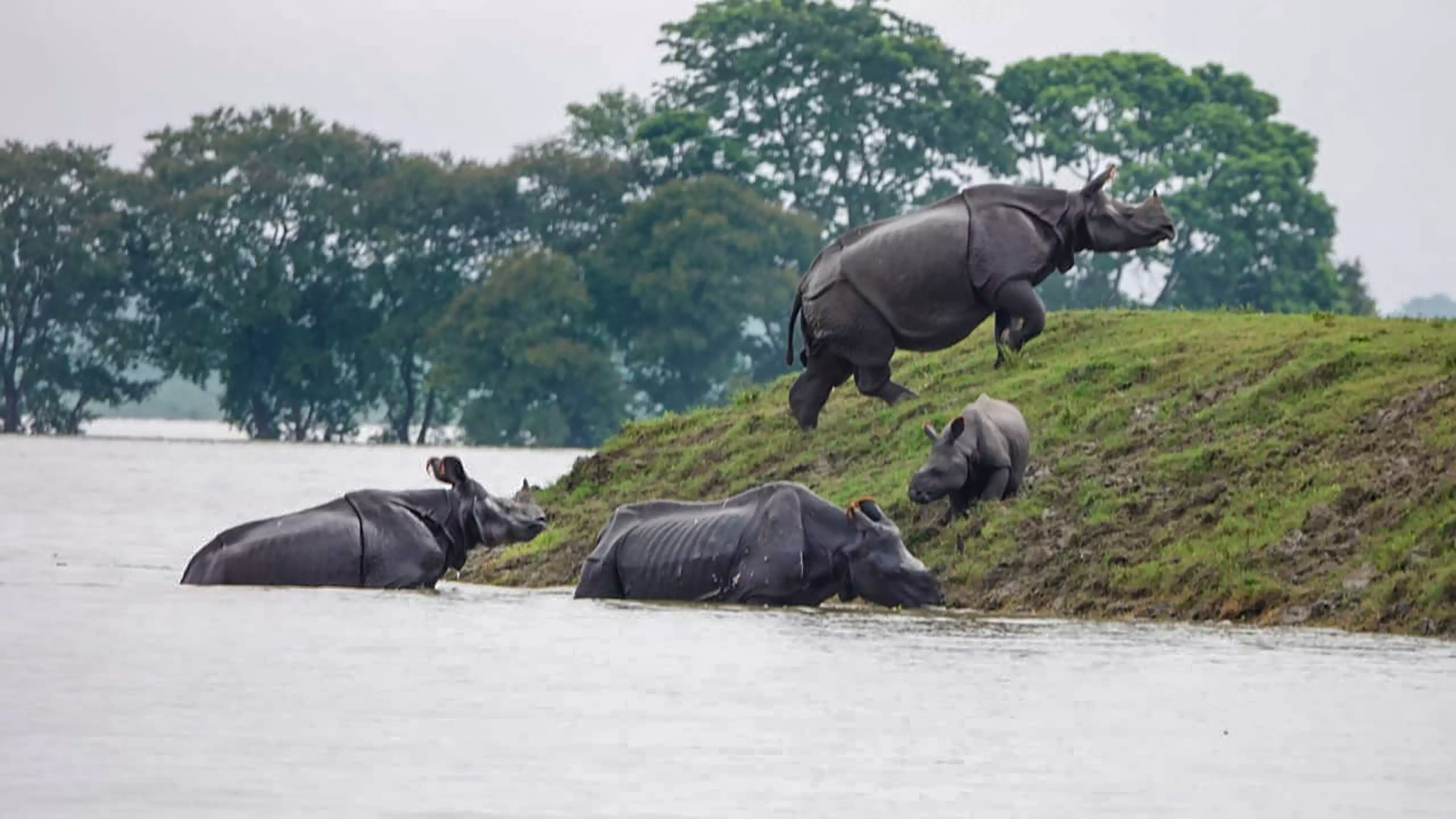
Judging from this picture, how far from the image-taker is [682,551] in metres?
20.5

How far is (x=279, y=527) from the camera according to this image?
69.6 ft

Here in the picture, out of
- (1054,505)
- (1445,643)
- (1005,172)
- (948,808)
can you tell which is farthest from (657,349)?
(948,808)

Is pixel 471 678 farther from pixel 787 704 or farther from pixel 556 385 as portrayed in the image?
pixel 556 385

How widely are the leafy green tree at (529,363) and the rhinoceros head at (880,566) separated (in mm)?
57912

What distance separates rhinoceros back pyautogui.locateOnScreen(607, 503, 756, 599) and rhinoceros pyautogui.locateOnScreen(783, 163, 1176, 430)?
4.83 meters

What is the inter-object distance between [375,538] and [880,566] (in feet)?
12.8

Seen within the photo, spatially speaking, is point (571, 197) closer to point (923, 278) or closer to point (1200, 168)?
point (1200, 168)

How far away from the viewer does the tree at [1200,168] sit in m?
79.6

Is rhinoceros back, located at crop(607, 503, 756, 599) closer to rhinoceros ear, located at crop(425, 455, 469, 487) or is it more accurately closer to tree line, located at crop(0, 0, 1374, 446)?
rhinoceros ear, located at crop(425, 455, 469, 487)

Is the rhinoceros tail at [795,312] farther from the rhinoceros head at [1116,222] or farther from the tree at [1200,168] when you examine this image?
the tree at [1200,168]

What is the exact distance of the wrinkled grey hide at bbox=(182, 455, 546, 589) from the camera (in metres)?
21.0

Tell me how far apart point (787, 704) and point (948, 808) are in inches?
130

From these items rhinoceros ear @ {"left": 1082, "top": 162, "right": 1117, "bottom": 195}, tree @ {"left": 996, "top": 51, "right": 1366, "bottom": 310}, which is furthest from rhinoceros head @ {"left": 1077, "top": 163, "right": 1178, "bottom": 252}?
tree @ {"left": 996, "top": 51, "right": 1366, "bottom": 310}

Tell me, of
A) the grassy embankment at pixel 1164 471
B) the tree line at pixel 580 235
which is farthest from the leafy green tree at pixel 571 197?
the grassy embankment at pixel 1164 471
